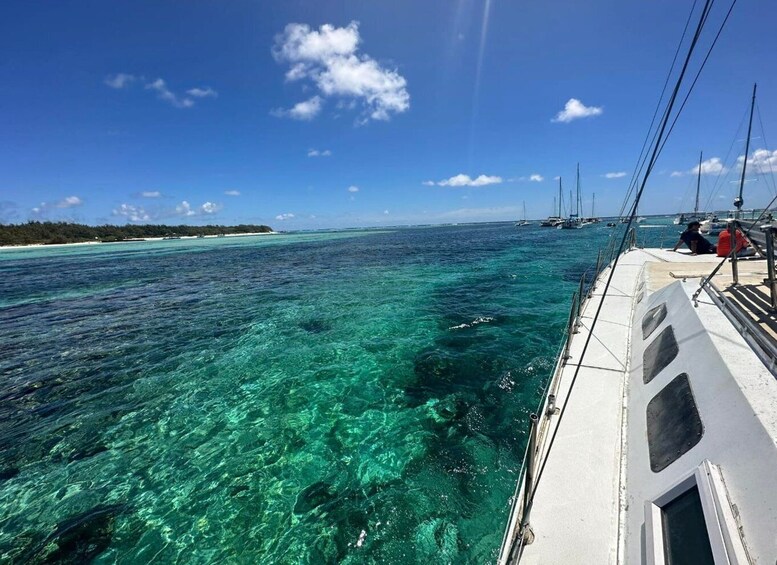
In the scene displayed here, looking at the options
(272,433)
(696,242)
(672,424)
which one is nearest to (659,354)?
(672,424)

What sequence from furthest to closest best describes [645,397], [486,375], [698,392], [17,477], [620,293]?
[620,293] → [486,375] → [17,477] → [645,397] → [698,392]

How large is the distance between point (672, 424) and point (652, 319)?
5.05 metres

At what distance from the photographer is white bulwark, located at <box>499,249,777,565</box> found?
118 inches

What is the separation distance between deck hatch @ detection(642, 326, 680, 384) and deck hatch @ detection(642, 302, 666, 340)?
2.86ft

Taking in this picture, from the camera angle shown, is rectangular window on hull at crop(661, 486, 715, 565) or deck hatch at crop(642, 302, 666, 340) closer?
rectangular window on hull at crop(661, 486, 715, 565)

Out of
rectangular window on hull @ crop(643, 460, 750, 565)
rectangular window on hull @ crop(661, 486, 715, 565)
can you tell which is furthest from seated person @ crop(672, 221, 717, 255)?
rectangular window on hull @ crop(661, 486, 715, 565)

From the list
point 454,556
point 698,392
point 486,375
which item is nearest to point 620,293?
point 486,375

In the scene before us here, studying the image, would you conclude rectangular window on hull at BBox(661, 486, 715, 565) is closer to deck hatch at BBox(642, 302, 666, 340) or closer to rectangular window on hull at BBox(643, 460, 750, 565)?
rectangular window on hull at BBox(643, 460, 750, 565)

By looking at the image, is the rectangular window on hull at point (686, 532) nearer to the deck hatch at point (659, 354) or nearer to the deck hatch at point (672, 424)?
the deck hatch at point (672, 424)

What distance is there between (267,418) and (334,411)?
1.73 meters

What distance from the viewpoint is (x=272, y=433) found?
7.71 metres

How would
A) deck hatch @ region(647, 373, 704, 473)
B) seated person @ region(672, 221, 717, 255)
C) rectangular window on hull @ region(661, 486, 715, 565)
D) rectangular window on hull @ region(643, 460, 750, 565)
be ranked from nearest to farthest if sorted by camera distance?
rectangular window on hull @ region(643, 460, 750, 565) → rectangular window on hull @ region(661, 486, 715, 565) → deck hatch @ region(647, 373, 704, 473) → seated person @ region(672, 221, 717, 255)

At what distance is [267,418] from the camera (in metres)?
8.27

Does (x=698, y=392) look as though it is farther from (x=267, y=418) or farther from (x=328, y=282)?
(x=328, y=282)
